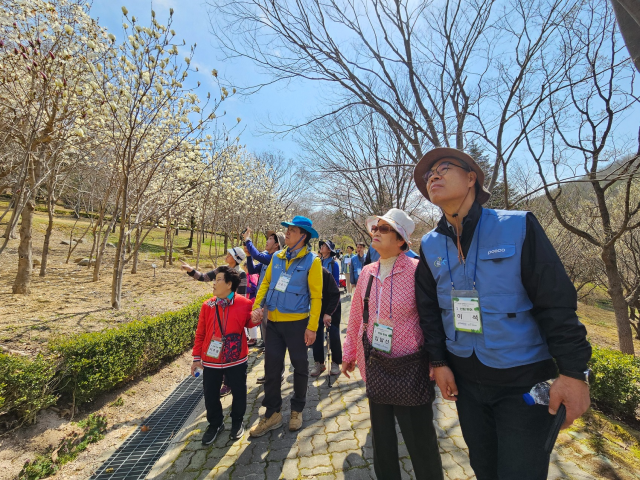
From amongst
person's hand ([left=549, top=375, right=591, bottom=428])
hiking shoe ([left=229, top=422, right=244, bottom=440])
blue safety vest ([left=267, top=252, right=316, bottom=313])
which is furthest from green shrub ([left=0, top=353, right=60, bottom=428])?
person's hand ([left=549, top=375, right=591, bottom=428])

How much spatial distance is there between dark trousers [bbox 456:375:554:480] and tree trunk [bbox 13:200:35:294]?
9460mm

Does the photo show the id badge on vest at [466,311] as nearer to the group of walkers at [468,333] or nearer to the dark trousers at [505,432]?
the group of walkers at [468,333]

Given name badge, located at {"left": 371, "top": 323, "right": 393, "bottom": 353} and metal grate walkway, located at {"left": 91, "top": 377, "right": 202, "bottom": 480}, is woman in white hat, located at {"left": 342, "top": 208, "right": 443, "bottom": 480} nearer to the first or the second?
name badge, located at {"left": 371, "top": 323, "right": 393, "bottom": 353}

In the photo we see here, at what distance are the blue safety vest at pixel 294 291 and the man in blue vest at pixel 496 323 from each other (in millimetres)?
1503

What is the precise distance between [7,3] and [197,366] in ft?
19.4

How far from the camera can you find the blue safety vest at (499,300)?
4.71 ft

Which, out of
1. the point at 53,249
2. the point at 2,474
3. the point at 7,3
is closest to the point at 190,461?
the point at 2,474

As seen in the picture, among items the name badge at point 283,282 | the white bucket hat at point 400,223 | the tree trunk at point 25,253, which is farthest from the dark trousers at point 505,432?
the tree trunk at point 25,253

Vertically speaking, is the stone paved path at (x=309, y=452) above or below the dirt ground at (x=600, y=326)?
above

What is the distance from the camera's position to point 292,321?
10.0 ft

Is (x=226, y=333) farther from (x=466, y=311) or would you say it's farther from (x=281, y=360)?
(x=466, y=311)

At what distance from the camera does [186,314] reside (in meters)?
Answer: 5.85

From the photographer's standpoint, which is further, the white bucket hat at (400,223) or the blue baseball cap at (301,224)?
the blue baseball cap at (301,224)

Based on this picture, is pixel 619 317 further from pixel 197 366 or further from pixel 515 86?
pixel 197 366
